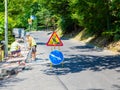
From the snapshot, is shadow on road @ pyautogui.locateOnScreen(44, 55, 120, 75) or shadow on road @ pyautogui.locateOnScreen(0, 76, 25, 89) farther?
shadow on road @ pyautogui.locateOnScreen(44, 55, 120, 75)

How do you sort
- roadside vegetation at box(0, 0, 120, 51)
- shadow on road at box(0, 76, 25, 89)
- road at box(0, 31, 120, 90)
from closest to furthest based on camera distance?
road at box(0, 31, 120, 90)
shadow on road at box(0, 76, 25, 89)
roadside vegetation at box(0, 0, 120, 51)


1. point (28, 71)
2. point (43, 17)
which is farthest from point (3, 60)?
point (43, 17)

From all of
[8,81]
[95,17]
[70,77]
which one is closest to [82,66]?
[70,77]

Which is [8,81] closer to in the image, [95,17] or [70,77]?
[70,77]

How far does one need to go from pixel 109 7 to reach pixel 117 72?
14886mm

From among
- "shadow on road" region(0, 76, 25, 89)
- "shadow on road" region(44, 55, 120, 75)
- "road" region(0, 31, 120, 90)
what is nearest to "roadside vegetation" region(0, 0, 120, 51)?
"shadow on road" region(44, 55, 120, 75)

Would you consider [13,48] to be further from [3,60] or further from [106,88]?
[106,88]

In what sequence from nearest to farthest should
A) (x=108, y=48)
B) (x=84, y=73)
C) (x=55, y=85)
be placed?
(x=55, y=85)
(x=84, y=73)
(x=108, y=48)

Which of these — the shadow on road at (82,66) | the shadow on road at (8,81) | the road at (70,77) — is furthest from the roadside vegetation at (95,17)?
the shadow on road at (8,81)

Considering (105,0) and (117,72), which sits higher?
(105,0)

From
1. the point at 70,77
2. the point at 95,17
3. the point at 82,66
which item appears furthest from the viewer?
the point at 95,17

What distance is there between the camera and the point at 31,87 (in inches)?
601

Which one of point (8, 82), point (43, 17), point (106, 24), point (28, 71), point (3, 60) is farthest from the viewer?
point (43, 17)

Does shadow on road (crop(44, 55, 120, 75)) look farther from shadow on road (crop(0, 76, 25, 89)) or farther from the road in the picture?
shadow on road (crop(0, 76, 25, 89))
